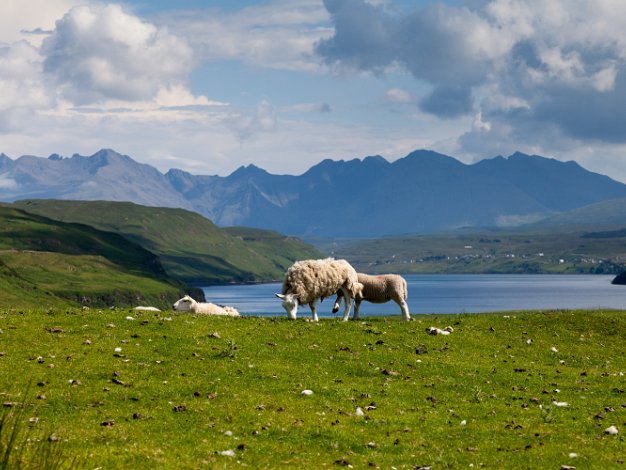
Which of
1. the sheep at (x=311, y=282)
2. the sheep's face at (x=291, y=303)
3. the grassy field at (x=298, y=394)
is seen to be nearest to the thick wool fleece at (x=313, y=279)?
the sheep at (x=311, y=282)

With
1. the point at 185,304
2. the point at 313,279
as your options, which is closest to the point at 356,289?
the point at 313,279

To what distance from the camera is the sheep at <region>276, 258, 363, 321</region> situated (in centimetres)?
3744

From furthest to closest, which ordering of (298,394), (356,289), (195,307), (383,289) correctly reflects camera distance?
(195,307) → (383,289) → (356,289) → (298,394)

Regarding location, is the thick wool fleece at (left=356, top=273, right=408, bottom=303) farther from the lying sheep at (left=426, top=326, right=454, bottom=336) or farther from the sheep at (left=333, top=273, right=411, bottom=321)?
the lying sheep at (left=426, top=326, right=454, bottom=336)

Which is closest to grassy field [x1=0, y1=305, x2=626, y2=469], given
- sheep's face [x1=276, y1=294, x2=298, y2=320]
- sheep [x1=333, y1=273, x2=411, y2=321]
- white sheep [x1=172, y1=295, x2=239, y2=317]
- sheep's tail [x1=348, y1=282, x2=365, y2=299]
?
sheep's face [x1=276, y1=294, x2=298, y2=320]

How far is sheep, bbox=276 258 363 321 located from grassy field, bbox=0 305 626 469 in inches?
94.0

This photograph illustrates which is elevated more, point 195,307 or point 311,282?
point 311,282

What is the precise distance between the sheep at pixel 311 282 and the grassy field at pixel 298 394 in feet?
7.83

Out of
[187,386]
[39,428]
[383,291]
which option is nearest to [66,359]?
[187,386]

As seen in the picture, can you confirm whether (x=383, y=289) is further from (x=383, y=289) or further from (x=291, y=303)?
(x=291, y=303)

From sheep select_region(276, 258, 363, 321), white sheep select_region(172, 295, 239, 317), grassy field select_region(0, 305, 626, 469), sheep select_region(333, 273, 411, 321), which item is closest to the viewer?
grassy field select_region(0, 305, 626, 469)

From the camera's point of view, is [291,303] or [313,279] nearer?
[291,303]

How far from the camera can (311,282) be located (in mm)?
37750

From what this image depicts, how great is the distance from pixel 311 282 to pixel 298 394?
46.9 feet
